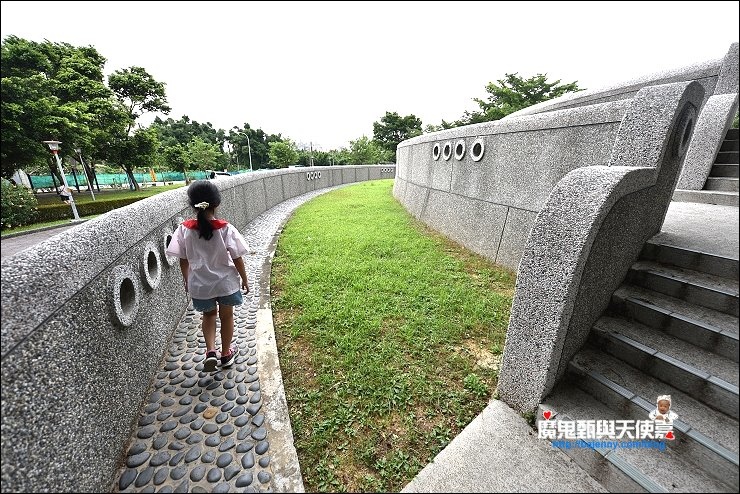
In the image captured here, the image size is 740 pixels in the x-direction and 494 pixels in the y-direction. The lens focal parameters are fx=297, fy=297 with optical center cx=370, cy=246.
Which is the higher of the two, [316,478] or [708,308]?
[708,308]

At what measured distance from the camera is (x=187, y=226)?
2.84m

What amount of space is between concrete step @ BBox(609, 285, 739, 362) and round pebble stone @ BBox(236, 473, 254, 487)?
3.34 metres

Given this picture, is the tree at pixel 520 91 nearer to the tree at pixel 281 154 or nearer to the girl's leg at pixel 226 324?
the girl's leg at pixel 226 324

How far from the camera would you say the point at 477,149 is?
6418 millimetres

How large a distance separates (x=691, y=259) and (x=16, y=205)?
5.10 m

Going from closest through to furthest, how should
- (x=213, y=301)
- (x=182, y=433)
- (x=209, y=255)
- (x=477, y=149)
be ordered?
(x=182, y=433) → (x=209, y=255) → (x=213, y=301) → (x=477, y=149)

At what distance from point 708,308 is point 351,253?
519cm

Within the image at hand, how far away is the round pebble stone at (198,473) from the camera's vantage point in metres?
2.13

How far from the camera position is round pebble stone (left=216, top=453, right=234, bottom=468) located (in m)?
2.24

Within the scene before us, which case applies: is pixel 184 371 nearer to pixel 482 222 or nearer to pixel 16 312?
pixel 16 312

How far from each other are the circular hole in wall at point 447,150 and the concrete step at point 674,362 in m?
5.82

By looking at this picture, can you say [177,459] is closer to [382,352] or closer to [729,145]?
[382,352]

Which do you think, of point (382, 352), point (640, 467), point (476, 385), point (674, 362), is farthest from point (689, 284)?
point (382, 352)

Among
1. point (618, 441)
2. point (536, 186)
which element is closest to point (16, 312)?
point (618, 441)
